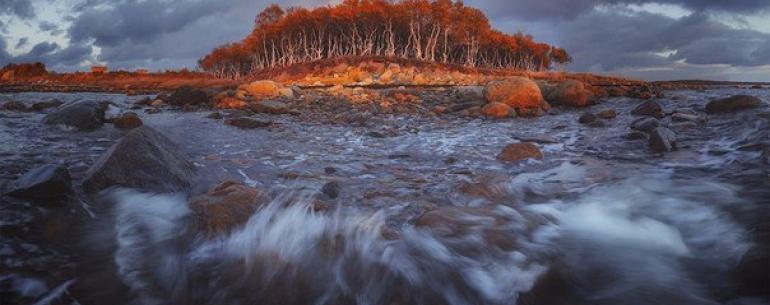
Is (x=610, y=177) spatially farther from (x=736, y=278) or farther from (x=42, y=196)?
(x=42, y=196)

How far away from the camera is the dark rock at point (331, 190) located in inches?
131

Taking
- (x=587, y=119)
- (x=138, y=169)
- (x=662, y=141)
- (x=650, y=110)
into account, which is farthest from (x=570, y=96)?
(x=138, y=169)

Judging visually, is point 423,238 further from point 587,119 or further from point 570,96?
point 570,96

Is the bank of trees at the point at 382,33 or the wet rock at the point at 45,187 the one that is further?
the bank of trees at the point at 382,33

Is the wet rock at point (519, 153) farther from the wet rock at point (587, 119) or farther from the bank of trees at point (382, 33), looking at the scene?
the bank of trees at point (382, 33)

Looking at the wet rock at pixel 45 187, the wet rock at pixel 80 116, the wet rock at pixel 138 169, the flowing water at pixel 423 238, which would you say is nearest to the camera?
the flowing water at pixel 423 238

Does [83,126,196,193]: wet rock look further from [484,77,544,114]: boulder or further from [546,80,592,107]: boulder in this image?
[546,80,592,107]: boulder

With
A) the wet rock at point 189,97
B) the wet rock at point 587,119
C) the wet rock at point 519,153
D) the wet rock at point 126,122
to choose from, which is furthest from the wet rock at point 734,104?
the wet rock at point 189,97

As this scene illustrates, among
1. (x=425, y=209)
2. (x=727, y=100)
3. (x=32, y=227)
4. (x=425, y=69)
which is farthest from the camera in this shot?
(x=425, y=69)

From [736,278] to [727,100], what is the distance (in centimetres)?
667

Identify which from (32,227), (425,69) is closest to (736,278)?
(32,227)

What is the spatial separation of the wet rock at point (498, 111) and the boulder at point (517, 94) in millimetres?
612

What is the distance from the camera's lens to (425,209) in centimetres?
301

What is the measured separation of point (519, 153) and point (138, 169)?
356 centimetres
